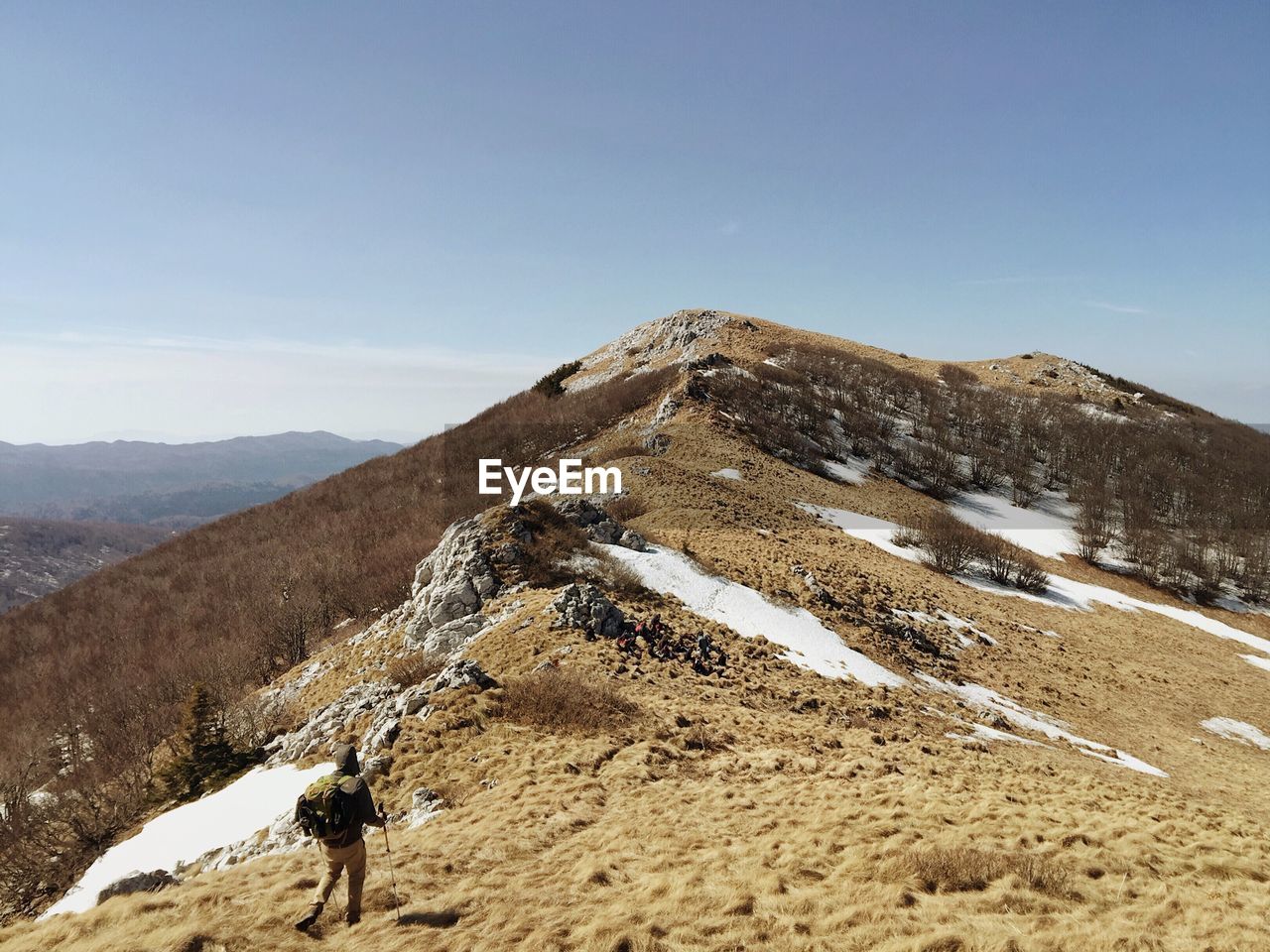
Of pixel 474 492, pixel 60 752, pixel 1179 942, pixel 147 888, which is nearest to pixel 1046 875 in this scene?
pixel 1179 942

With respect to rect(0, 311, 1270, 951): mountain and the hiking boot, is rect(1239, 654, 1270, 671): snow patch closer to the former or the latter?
rect(0, 311, 1270, 951): mountain

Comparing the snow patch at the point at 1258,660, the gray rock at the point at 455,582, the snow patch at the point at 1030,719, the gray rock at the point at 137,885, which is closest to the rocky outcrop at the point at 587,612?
the gray rock at the point at 455,582

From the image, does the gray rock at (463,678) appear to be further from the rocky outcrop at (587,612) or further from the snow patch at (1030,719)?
the snow patch at (1030,719)

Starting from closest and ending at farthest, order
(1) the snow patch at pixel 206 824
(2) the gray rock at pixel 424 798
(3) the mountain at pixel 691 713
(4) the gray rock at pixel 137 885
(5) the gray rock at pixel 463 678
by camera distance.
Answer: (3) the mountain at pixel 691 713
(4) the gray rock at pixel 137 885
(2) the gray rock at pixel 424 798
(1) the snow patch at pixel 206 824
(5) the gray rock at pixel 463 678

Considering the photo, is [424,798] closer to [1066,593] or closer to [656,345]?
[1066,593]

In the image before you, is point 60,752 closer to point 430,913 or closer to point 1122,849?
point 430,913

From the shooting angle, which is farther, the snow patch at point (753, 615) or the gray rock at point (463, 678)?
the snow patch at point (753, 615)
